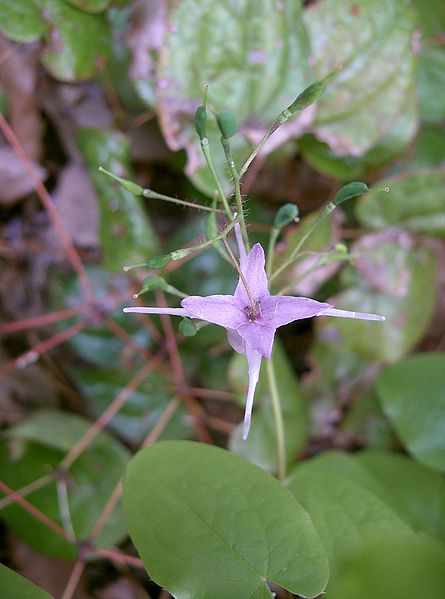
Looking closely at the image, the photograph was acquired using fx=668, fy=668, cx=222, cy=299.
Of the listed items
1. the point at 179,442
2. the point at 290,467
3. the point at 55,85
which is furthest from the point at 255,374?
the point at 55,85

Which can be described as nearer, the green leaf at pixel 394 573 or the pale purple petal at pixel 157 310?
the green leaf at pixel 394 573

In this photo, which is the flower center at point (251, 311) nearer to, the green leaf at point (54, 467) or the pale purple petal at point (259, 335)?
the pale purple petal at point (259, 335)

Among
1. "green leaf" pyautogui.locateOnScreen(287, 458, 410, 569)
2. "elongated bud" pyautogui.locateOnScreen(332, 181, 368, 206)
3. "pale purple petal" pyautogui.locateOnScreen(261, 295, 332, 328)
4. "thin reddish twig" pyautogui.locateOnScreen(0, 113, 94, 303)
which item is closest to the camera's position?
"pale purple petal" pyautogui.locateOnScreen(261, 295, 332, 328)

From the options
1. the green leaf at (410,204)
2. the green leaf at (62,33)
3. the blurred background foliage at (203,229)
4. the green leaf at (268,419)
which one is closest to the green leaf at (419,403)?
the blurred background foliage at (203,229)

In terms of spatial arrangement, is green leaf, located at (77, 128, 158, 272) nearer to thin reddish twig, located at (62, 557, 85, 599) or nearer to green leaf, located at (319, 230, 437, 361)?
green leaf, located at (319, 230, 437, 361)

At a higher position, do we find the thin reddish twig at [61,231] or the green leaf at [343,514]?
the thin reddish twig at [61,231]

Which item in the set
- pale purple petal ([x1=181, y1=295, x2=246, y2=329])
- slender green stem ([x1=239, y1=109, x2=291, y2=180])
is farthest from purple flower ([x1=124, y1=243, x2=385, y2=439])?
slender green stem ([x1=239, y1=109, x2=291, y2=180])
